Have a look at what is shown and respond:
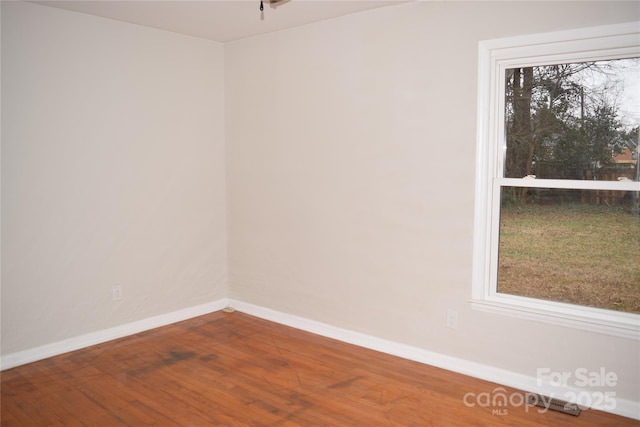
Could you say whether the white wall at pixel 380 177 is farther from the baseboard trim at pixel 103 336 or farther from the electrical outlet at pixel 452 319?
the baseboard trim at pixel 103 336

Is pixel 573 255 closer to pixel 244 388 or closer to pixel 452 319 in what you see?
pixel 452 319

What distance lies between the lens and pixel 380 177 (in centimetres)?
376

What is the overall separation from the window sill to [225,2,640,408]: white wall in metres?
0.05

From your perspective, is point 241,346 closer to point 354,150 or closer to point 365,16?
point 354,150

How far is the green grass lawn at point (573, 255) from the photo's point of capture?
2.95 m

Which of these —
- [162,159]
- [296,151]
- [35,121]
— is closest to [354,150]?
[296,151]

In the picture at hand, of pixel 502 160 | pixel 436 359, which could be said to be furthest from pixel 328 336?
pixel 502 160

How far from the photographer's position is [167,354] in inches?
148

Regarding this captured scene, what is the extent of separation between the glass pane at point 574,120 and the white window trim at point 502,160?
0.06 meters

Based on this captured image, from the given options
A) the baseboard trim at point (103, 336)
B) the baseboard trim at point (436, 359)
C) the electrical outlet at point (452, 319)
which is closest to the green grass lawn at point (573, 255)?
the electrical outlet at point (452, 319)

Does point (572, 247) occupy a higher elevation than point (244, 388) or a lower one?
higher

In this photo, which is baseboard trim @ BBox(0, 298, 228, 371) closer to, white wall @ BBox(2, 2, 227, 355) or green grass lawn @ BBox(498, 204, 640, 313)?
white wall @ BBox(2, 2, 227, 355)

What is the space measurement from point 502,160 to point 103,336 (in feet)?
10.6

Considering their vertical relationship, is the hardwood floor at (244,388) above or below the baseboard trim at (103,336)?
below
